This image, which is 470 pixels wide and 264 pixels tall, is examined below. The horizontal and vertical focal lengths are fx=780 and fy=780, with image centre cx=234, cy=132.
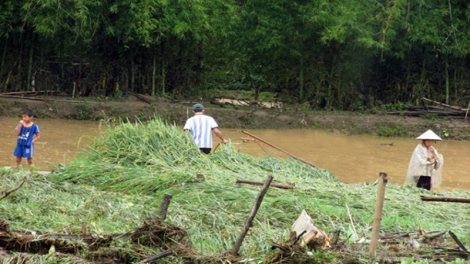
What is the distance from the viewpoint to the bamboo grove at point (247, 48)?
61.4 feet

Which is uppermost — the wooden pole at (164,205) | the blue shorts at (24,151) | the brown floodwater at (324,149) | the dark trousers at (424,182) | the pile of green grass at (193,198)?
the wooden pole at (164,205)

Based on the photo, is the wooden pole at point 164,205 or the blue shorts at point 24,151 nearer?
the wooden pole at point 164,205

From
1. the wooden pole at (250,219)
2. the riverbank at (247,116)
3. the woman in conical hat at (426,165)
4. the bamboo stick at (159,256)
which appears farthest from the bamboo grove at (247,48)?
the wooden pole at (250,219)

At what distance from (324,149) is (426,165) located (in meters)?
5.83

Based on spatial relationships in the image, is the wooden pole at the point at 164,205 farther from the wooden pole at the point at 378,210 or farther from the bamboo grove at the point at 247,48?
the bamboo grove at the point at 247,48

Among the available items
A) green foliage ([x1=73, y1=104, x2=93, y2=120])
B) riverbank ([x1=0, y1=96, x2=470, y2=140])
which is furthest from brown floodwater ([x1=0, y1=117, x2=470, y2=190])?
riverbank ([x1=0, y1=96, x2=470, y2=140])

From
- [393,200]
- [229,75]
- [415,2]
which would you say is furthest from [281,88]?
[393,200]

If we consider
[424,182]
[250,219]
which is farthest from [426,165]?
[250,219]

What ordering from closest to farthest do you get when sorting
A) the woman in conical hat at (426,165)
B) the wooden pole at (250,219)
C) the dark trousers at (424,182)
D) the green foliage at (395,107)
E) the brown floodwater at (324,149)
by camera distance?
the wooden pole at (250,219) < the woman in conical hat at (426,165) < the dark trousers at (424,182) < the brown floodwater at (324,149) < the green foliage at (395,107)

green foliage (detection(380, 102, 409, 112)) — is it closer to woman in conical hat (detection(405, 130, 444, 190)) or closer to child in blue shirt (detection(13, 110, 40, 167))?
woman in conical hat (detection(405, 130, 444, 190))

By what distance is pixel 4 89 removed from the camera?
745 inches

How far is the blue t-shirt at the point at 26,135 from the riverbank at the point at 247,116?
295 inches

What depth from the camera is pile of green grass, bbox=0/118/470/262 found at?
5.96m

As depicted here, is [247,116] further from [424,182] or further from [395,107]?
[424,182]
